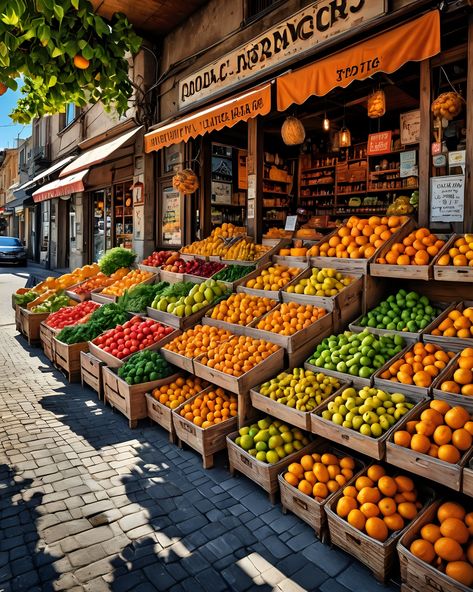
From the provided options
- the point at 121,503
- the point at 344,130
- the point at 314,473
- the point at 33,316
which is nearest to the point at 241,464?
the point at 314,473

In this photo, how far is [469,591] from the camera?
7.03ft

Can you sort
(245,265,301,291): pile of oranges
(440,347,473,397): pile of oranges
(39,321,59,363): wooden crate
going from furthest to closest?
(39,321,59,363): wooden crate
(245,265,301,291): pile of oranges
(440,347,473,397): pile of oranges

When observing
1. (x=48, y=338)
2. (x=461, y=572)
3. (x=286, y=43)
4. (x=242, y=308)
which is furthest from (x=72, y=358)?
(x=286, y=43)

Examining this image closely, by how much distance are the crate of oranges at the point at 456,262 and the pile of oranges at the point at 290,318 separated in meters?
1.21

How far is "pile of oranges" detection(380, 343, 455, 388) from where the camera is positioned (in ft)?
10.8

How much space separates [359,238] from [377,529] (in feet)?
10.8

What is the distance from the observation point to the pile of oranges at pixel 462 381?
301 cm

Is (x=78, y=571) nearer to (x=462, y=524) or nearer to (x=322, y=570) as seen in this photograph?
(x=322, y=570)

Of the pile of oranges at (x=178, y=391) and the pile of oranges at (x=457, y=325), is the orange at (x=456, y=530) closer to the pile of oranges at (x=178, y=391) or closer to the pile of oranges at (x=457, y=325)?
the pile of oranges at (x=457, y=325)

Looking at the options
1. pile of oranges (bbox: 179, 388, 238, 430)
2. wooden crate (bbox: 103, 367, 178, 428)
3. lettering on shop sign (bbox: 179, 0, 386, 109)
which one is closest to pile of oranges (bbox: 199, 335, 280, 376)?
pile of oranges (bbox: 179, 388, 238, 430)

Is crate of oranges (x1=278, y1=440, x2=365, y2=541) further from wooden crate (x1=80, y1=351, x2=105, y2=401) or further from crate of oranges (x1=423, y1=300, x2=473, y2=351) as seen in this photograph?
wooden crate (x1=80, y1=351, x2=105, y2=401)

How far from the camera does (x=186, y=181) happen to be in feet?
29.3

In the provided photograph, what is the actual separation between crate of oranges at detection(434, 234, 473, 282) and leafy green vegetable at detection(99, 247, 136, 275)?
24.9ft

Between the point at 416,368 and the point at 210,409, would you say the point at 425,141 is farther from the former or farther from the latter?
the point at 210,409
